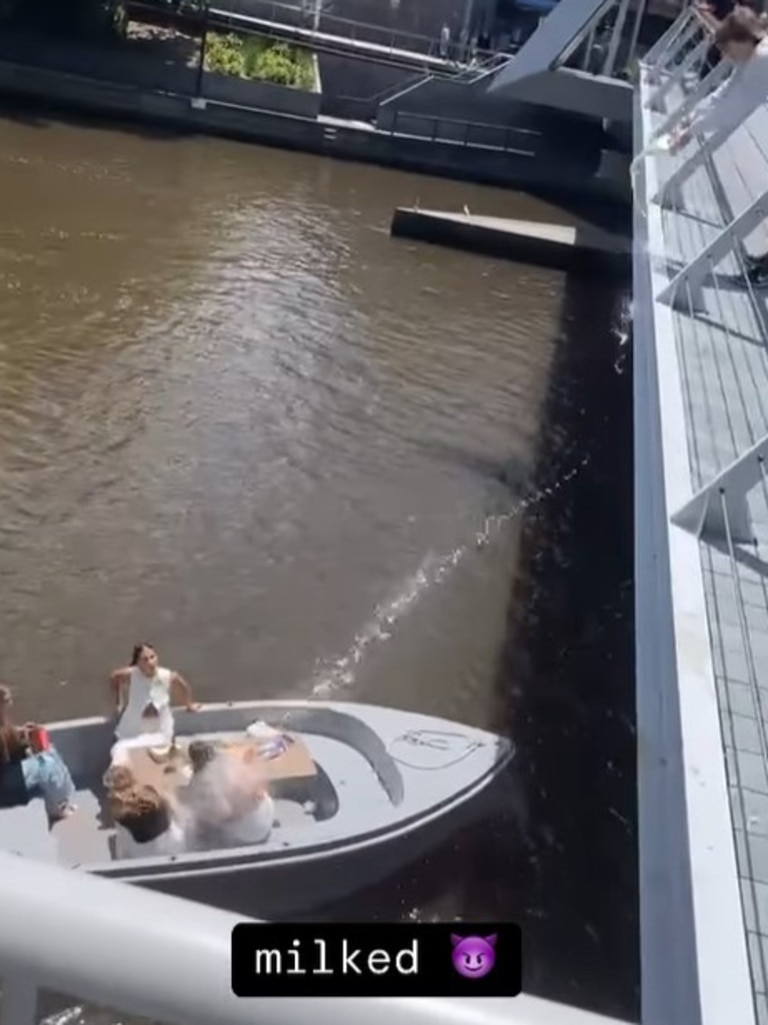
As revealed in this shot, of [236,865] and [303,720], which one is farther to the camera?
[303,720]

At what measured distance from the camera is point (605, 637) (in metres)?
10.2

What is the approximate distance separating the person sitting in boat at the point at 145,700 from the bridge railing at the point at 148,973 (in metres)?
6.08

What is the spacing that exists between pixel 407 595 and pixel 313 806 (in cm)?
330

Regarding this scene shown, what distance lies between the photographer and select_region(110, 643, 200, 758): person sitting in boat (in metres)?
6.88

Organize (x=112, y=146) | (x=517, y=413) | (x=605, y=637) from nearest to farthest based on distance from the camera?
(x=605, y=637)
(x=517, y=413)
(x=112, y=146)

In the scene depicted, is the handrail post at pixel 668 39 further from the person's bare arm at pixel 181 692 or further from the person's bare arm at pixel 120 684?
the person's bare arm at pixel 120 684

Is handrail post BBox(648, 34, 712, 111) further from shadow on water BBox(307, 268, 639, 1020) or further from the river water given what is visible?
shadow on water BBox(307, 268, 639, 1020)

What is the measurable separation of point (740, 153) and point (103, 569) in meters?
6.04

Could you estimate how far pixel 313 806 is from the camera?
6.95m

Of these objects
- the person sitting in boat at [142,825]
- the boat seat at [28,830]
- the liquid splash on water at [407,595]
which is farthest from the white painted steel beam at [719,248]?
the boat seat at [28,830]

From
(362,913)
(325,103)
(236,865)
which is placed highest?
(325,103)

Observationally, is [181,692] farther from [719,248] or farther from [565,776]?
[719,248]

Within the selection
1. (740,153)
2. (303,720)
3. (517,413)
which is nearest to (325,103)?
(517,413)

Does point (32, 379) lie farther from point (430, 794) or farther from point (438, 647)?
point (430, 794)
